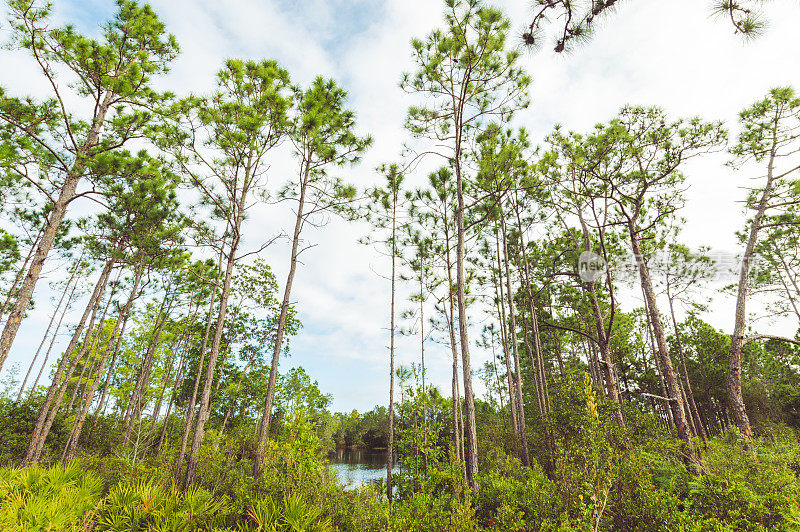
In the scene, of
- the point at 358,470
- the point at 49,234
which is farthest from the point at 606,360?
the point at 358,470

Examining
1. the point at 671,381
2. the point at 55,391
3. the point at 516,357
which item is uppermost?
the point at 516,357

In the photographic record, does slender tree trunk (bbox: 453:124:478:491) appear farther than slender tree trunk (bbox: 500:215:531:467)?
No

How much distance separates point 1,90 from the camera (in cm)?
678

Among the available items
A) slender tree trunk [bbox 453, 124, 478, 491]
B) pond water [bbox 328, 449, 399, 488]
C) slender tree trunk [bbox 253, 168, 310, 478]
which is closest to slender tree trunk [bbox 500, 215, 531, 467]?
slender tree trunk [bbox 453, 124, 478, 491]

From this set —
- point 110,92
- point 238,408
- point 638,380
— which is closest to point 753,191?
point 110,92

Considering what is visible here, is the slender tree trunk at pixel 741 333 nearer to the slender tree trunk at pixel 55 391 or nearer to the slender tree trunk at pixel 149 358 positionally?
the slender tree trunk at pixel 55 391

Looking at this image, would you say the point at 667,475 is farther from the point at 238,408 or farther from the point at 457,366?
the point at 238,408

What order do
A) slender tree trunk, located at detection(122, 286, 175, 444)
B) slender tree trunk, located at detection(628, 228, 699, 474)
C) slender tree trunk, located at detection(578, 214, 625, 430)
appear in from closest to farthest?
slender tree trunk, located at detection(628, 228, 699, 474), slender tree trunk, located at detection(578, 214, 625, 430), slender tree trunk, located at detection(122, 286, 175, 444)

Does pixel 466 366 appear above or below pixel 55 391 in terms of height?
above

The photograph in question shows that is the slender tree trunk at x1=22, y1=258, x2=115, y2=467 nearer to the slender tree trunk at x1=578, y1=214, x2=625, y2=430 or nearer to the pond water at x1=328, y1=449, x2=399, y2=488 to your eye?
the pond water at x1=328, y1=449, x2=399, y2=488

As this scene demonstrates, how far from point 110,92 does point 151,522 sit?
10.5m

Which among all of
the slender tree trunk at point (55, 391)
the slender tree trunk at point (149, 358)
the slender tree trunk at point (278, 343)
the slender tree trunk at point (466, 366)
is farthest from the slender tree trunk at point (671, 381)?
the slender tree trunk at point (149, 358)

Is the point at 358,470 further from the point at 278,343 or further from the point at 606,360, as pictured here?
the point at 606,360

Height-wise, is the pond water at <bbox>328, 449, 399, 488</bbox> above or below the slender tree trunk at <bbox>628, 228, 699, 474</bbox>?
below
